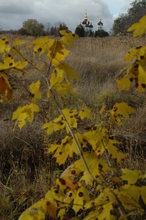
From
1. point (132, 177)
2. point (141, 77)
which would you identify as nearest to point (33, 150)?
point (132, 177)

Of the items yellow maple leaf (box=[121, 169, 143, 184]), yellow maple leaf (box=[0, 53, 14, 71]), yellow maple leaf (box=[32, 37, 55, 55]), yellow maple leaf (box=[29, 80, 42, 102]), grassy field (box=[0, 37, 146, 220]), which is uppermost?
yellow maple leaf (box=[32, 37, 55, 55])

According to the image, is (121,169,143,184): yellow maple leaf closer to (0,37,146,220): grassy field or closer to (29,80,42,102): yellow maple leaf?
(0,37,146,220): grassy field

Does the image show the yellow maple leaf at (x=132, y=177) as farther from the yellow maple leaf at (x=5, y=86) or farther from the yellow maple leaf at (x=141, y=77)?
the yellow maple leaf at (x=5, y=86)

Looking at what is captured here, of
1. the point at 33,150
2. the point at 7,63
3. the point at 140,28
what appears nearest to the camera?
the point at 140,28

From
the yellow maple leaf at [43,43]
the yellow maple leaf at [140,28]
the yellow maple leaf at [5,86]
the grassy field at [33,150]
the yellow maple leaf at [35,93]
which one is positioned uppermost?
the yellow maple leaf at [140,28]

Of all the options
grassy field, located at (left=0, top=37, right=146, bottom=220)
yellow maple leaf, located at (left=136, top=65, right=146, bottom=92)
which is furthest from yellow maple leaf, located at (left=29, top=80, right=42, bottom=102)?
yellow maple leaf, located at (left=136, top=65, right=146, bottom=92)

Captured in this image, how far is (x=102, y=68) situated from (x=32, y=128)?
443 centimetres

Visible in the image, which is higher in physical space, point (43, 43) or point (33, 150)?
point (43, 43)

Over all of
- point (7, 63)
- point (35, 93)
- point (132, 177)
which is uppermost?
point (7, 63)

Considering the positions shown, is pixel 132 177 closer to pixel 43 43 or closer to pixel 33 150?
pixel 43 43

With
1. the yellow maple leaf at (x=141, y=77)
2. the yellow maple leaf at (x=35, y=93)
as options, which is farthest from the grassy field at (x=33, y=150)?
the yellow maple leaf at (x=141, y=77)

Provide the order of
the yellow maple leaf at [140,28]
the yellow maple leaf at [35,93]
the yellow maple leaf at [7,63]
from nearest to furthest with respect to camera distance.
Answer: the yellow maple leaf at [140,28]
the yellow maple leaf at [7,63]
the yellow maple leaf at [35,93]

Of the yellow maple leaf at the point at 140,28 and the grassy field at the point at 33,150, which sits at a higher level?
the yellow maple leaf at the point at 140,28

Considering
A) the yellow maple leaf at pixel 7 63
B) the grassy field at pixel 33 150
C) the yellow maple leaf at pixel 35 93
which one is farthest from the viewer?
the grassy field at pixel 33 150
